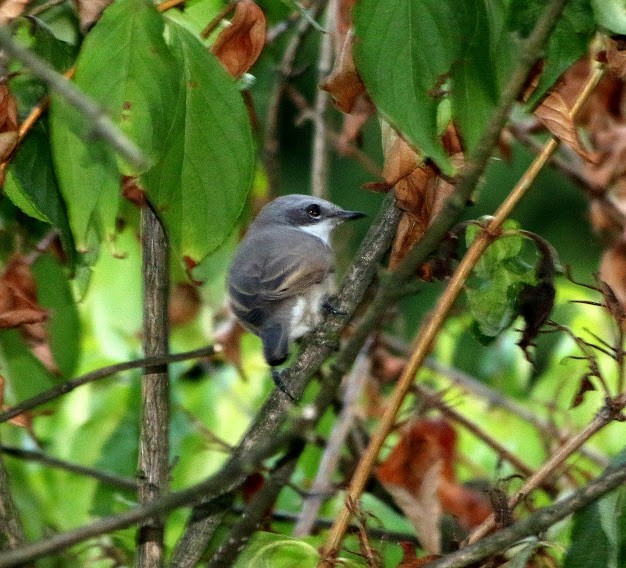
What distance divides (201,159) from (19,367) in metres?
1.02

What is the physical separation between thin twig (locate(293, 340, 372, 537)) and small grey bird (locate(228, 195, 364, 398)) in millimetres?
239

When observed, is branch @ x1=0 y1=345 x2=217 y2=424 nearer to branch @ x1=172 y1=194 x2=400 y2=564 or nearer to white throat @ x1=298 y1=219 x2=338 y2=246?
branch @ x1=172 y1=194 x2=400 y2=564

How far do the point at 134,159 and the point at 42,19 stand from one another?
89 centimetres

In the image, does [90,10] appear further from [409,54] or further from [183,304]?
[183,304]

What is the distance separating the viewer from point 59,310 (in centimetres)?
249

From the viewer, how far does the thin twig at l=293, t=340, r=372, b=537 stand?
2.61 metres

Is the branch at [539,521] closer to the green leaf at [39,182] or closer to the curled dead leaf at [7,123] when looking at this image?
the green leaf at [39,182]

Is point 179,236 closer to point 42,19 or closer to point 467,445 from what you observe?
point 42,19

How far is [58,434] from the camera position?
11.6 feet

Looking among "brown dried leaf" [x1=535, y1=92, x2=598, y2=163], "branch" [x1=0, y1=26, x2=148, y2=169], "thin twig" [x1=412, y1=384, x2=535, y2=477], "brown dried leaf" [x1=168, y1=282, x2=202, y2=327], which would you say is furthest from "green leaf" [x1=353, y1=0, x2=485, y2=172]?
"brown dried leaf" [x1=168, y1=282, x2=202, y2=327]

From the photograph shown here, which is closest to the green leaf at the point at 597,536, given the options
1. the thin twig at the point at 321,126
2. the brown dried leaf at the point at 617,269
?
the brown dried leaf at the point at 617,269

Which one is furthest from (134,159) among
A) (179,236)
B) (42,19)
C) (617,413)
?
(617,413)

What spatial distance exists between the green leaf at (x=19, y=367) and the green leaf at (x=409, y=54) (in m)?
1.25

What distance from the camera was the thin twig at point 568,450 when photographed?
1.70m
